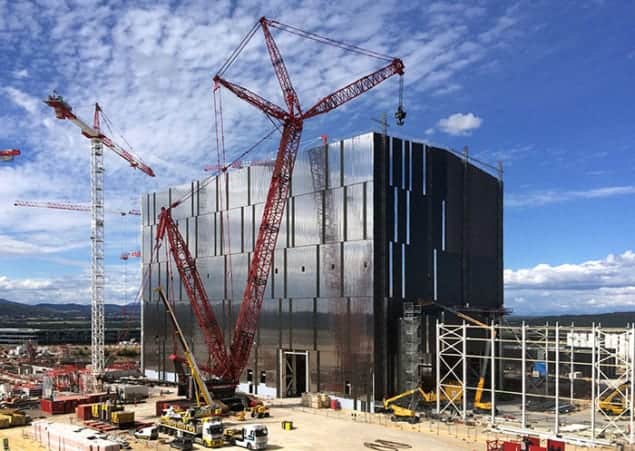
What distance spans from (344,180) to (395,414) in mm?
25552

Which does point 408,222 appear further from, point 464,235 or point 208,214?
point 208,214

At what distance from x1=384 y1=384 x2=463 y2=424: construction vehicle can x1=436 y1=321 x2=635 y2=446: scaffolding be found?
2.67ft

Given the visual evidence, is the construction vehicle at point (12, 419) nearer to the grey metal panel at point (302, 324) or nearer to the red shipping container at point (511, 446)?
the grey metal panel at point (302, 324)

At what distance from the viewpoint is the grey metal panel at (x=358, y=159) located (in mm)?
66750

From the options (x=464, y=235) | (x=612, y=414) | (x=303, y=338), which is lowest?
(x=612, y=414)

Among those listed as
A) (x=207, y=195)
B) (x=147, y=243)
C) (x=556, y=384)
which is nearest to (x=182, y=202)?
(x=207, y=195)

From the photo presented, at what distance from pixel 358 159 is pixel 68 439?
39.5 m

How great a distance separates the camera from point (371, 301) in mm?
65125

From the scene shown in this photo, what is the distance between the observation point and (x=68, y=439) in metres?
44.9

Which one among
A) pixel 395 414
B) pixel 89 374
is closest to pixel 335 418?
pixel 395 414

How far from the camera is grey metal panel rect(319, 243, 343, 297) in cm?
6919

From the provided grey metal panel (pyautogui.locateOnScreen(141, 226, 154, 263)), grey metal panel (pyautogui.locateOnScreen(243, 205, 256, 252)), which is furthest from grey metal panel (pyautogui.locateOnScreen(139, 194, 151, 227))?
grey metal panel (pyautogui.locateOnScreen(243, 205, 256, 252))

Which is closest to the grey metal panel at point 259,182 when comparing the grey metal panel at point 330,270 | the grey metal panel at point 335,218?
the grey metal panel at point 335,218

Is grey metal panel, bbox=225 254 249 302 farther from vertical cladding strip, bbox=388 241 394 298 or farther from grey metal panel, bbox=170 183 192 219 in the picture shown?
vertical cladding strip, bbox=388 241 394 298
